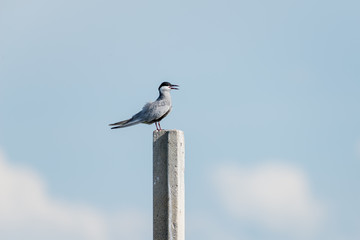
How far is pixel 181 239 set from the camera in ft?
22.1

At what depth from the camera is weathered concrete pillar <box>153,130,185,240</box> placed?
6.71 metres

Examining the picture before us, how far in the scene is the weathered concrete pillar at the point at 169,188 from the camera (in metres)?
6.71

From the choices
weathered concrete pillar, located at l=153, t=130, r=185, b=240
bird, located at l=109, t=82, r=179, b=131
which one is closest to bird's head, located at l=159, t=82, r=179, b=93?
bird, located at l=109, t=82, r=179, b=131

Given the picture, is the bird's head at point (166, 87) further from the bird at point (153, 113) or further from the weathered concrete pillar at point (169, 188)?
the weathered concrete pillar at point (169, 188)

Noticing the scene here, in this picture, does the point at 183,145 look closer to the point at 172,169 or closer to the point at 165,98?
the point at 172,169

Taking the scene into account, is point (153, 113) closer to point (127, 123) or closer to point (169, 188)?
point (127, 123)

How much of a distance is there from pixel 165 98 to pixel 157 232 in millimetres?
4314

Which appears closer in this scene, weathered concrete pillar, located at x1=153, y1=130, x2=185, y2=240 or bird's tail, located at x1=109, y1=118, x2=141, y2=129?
weathered concrete pillar, located at x1=153, y1=130, x2=185, y2=240

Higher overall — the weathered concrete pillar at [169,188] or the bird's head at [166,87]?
the bird's head at [166,87]

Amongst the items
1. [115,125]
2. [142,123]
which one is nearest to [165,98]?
[142,123]

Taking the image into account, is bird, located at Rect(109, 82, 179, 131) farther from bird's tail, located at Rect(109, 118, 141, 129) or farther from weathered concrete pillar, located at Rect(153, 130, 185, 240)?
weathered concrete pillar, located at Rect(153, 130, 185, 240)

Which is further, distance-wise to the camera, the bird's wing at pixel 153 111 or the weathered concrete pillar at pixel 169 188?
the bird's wing at pixel 153 111

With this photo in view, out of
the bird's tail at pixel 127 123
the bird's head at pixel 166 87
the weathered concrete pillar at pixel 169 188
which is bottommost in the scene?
the weathered concrete pillar at pixel 169 188

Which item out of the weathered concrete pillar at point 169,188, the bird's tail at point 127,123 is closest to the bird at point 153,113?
the bird's tail at point 127,123
